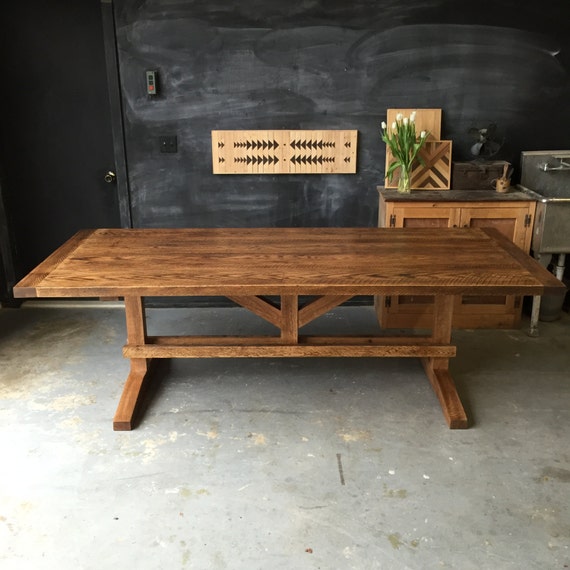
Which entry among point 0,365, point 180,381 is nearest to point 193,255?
point 180,381

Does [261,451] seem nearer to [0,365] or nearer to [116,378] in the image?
[116,378]

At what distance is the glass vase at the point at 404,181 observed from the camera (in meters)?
3.91

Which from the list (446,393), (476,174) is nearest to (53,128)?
(476,174)

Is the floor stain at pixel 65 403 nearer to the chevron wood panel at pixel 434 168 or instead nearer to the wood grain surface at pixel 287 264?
the wood grain surface at pixel 287 264

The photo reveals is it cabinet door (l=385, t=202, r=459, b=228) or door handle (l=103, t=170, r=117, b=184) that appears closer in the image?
cabinet door (l=385, t=202, r=459, b=228)

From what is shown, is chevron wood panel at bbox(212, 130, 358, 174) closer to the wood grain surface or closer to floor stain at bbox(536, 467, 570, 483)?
the wood grain surface

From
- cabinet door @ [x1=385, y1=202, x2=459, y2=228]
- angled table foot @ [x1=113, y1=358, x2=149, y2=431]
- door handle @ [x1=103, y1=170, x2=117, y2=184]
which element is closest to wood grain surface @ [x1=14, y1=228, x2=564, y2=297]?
cabinet door @ [x1=385, y1=202, x2=459, y2=228]

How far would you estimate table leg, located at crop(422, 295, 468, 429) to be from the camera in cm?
288

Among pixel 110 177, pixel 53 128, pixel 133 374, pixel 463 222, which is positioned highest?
pixel 53 128

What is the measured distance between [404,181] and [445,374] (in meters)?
1.32

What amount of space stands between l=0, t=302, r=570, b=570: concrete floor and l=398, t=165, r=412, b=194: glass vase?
100cm

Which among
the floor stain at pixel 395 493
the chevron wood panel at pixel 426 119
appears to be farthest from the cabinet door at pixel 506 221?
the floor stain at pixel 395 493

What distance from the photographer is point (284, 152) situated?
4109 mm

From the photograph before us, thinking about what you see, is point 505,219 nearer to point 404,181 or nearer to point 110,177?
point 404,181
